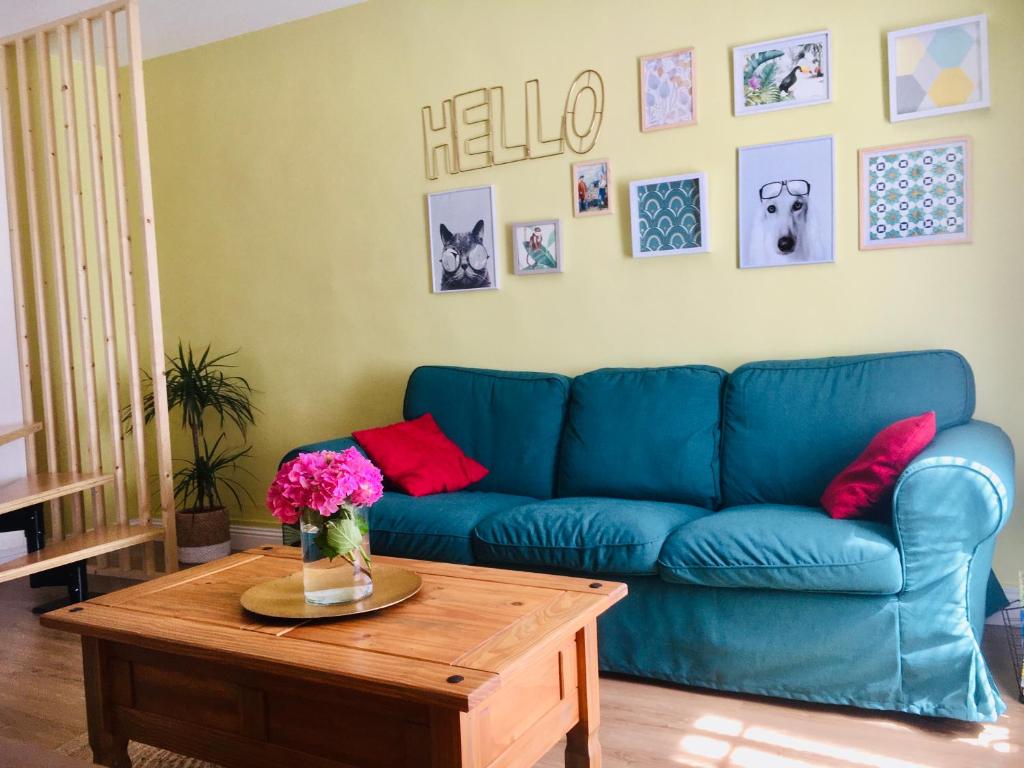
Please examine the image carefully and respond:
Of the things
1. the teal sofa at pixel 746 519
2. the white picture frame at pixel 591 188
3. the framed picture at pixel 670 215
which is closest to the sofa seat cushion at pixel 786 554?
the teal sofa at pixel 746 519

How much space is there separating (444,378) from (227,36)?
2.14 meters

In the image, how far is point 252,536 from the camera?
4.66m

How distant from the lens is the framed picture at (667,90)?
342 centimetres

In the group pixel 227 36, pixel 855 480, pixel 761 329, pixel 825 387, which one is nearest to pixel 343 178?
pixel 227 36

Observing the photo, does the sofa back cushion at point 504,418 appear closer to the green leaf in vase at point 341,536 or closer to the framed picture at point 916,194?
the framed picture at point 916,194

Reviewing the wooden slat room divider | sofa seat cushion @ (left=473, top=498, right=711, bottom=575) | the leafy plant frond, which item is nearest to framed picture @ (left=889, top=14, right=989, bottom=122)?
sofa seat cushion @ (left=473, top=498, right=711, bottom=575)

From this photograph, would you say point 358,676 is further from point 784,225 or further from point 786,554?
point 784,225

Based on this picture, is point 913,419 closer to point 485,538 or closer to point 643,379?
point 643,379

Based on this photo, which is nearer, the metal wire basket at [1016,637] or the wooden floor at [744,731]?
the wooden floor at [744,731]

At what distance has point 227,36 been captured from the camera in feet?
14.6

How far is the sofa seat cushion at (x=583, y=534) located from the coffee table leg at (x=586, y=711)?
686 mm

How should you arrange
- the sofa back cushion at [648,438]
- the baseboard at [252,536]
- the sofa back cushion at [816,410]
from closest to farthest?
the sofa back cushion at [816,410] < the sofa back cushion at [648,438] < the baseboard at [252,536]

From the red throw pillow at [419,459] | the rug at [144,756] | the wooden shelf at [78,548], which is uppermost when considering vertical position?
the red throw pillow at [419,459]

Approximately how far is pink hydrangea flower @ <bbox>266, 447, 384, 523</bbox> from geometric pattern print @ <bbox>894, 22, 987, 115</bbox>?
229 centimetres
